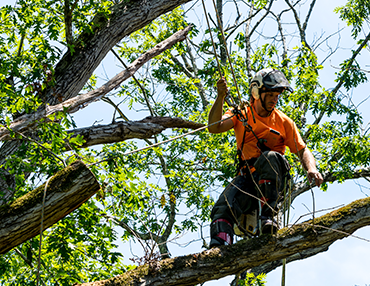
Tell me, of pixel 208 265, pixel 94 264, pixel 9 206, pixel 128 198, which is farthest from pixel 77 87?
pixel 208 265

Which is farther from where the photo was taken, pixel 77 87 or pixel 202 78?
pixel 202 78

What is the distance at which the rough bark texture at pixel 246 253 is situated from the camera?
9.96 ft

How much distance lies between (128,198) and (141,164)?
5.69 metres

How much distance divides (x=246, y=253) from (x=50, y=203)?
1.36 meters

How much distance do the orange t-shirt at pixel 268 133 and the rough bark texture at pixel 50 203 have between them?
5.30 ft

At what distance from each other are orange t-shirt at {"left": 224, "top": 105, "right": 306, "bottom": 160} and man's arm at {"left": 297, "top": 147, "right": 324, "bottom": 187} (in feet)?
0.30

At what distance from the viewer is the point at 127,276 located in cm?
306

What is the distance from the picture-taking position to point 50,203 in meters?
2.96

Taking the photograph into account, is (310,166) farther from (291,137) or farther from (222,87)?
(222,87)

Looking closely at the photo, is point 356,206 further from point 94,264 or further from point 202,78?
point 202,78

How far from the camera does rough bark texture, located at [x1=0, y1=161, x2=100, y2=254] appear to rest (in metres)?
2.95

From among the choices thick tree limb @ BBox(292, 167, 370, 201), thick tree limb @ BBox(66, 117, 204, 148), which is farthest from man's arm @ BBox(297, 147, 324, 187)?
thick tree limb @ BBox(292, 167, 370, 201)

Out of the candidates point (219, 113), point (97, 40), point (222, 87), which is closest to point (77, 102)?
point (97, 40)

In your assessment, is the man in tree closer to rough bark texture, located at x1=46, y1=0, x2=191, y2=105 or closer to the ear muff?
the ear muff
